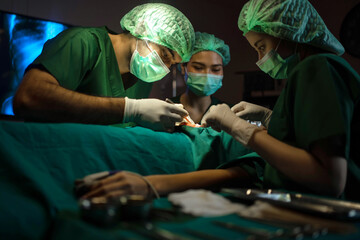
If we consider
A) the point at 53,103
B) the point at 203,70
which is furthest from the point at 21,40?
the point at 53,103

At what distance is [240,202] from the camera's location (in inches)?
49.0

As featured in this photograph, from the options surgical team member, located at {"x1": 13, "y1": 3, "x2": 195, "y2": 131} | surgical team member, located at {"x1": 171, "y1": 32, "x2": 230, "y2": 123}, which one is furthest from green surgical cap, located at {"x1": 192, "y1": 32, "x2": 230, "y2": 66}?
surgical team member, located at {"x1": 13, "y1": 3, "x2": 195, "y2": 131}

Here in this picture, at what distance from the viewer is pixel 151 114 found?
6.07 ft

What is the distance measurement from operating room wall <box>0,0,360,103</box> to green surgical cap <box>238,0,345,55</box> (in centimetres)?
250

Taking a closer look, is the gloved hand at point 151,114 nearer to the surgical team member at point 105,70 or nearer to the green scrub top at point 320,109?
the surgical team member at point 105,70

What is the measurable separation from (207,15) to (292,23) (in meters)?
3.23

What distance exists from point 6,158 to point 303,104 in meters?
1.11

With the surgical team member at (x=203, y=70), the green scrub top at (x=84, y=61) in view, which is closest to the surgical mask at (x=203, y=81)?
the surgical team member at (x=203, y=70)

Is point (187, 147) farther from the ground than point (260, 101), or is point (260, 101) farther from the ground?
point (187, 147)

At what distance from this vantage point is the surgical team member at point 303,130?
3.92 feet

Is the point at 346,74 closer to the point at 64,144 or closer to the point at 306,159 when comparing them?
the point at 306,159

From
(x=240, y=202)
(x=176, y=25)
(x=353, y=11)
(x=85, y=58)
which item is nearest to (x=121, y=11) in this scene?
(x=176, y=25)

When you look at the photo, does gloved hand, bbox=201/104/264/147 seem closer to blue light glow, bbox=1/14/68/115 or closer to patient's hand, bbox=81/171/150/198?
patient's hand, bbox=81/171/150/198

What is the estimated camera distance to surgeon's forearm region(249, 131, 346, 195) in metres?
1.20
